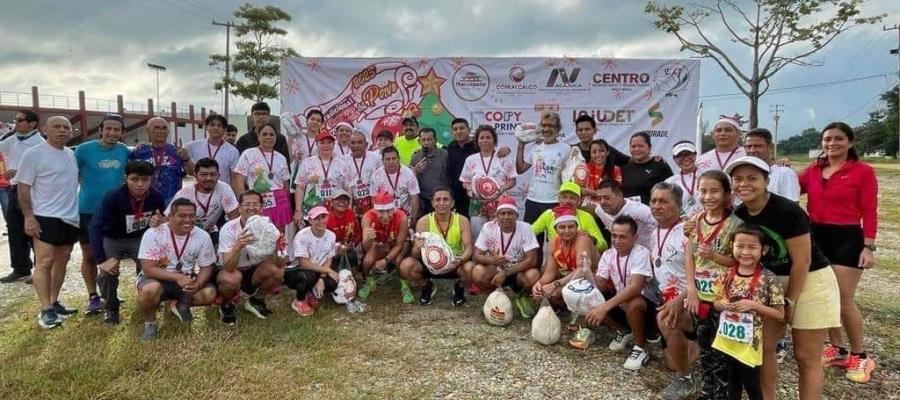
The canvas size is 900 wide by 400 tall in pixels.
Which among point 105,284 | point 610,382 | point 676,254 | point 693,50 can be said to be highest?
point 693,50

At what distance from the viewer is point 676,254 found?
12.7 ft

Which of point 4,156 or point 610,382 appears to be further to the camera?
point 4,156

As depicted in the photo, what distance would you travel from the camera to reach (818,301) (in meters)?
2.78

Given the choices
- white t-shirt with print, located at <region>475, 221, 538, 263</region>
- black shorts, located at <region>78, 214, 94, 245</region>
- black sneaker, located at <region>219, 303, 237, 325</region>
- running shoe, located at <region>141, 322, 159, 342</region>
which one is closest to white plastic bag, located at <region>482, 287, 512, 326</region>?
white t-shirt with print, located at <region>475, 221, 538, 263</region>

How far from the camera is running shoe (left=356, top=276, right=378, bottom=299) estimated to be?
5.65 meters

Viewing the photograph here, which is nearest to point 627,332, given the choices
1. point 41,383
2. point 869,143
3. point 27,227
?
point 41,383

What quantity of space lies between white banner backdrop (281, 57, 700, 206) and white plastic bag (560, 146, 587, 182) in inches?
90.0

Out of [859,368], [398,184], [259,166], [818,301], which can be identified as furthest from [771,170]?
[259,166]

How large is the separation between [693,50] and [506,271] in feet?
47.2

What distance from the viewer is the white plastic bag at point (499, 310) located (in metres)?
4.75

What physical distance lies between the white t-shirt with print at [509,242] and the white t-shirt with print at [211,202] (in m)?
2.50

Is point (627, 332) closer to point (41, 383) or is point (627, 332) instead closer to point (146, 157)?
point (41, 383)

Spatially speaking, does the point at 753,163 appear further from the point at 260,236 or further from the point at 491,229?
the point at 260,236

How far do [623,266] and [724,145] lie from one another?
1.44 m
